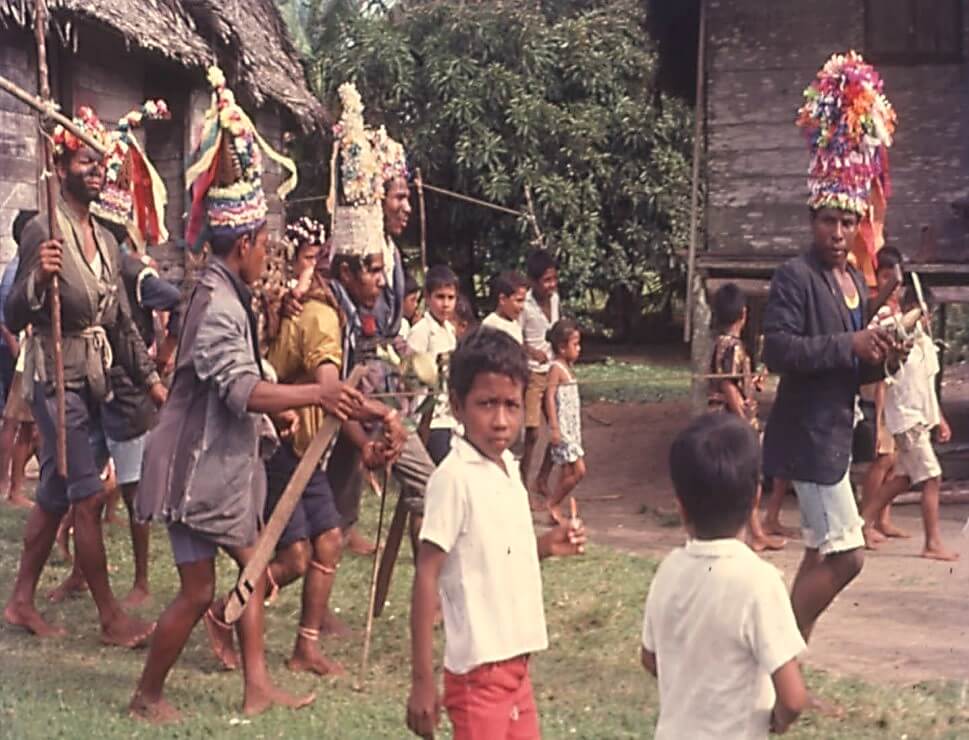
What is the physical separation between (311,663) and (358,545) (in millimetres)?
2634

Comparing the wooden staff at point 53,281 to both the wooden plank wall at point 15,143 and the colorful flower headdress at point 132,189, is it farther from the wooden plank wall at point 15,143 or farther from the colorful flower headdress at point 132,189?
the wooden plank wall at point 15,143

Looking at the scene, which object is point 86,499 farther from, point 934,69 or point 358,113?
point 934,69

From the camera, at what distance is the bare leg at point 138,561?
23.3ft

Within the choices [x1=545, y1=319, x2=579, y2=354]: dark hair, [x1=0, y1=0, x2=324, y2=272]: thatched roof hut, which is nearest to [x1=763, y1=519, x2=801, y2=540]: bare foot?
[x1=545, y1=319, x2=579, y2=354]: dark hair

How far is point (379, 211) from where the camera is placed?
652cm

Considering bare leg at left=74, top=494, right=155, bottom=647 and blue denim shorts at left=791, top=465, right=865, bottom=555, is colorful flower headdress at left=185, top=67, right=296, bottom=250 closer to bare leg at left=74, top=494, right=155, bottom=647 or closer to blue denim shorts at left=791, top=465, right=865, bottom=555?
bare leg at left=74, top=494, right=155, bottom=647

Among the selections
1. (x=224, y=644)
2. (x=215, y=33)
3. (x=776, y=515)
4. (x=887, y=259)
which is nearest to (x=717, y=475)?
(x=224, y=644)

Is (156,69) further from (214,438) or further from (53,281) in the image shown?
(214,438)

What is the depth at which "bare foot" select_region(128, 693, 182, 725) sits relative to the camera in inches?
204

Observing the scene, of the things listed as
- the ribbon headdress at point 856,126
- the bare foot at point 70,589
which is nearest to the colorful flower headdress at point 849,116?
the ribbon headdress at point 856,126

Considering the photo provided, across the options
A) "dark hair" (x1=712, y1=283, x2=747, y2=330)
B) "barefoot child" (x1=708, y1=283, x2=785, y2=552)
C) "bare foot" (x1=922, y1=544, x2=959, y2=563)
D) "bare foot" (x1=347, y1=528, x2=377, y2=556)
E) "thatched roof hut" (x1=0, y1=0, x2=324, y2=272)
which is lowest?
"bare foot" (x1=922, y1=544, x2=959, y2=563)

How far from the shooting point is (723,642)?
3.23m

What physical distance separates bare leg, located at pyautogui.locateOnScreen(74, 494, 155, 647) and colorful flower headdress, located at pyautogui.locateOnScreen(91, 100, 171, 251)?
1.61m

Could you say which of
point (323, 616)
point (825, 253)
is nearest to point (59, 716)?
point (323, 616)
